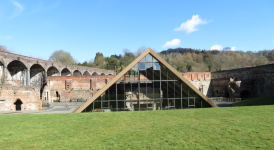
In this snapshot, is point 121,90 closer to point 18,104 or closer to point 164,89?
point 164,89

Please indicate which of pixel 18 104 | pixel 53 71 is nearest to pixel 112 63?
pixel 53 71

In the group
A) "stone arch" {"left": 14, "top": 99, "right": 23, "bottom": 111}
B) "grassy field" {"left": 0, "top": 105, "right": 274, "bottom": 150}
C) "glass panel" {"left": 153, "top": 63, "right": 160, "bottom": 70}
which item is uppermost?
"glass panel" {"left": 153, "top": 63, "right": 160, "bottom": 70}

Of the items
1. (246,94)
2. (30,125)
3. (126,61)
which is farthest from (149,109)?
(126,61)

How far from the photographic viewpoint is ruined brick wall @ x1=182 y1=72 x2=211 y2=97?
132ft

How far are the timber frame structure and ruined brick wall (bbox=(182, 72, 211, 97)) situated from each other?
86.9 feet

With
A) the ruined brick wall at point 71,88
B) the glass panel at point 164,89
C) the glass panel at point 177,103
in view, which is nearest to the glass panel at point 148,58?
the glass panel at point 164,89

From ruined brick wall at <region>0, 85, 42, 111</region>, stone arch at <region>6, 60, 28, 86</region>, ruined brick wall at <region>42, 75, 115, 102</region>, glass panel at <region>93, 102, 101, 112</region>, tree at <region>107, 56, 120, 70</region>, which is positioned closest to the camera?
glass panel at <region>93, 102, 101, 112</region>

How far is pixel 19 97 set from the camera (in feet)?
71.6

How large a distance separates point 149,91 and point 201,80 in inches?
1156

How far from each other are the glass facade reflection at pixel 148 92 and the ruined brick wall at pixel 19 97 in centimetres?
1222

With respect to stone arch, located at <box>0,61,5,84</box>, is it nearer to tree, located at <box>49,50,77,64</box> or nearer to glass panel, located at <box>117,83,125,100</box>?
glass panel, located at <box>117,83,125,100</box>

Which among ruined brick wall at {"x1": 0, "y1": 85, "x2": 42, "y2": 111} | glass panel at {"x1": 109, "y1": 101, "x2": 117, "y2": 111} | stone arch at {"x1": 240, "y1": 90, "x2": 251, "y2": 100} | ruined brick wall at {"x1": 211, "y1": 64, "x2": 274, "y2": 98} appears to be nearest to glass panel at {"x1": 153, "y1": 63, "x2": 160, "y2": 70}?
glass panel at {"x1": 109, "y1": 101, "x2": 117, "y2": 111}

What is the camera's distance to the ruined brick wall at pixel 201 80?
132 ft

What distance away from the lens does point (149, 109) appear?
580 inches
